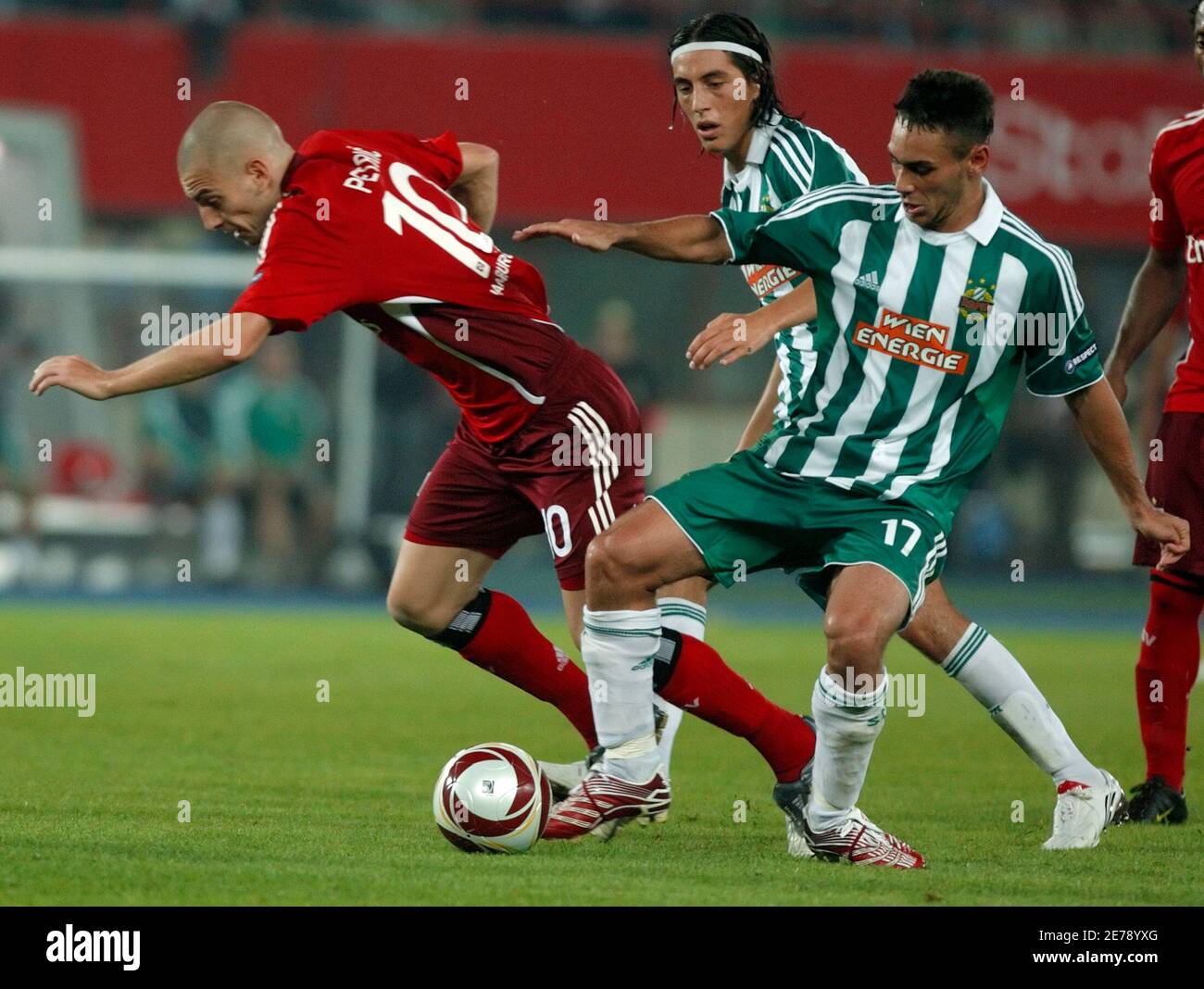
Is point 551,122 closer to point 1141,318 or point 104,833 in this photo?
point 1141,318

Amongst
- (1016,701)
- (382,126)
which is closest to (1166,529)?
(1016,701)

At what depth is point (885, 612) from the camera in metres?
4.58

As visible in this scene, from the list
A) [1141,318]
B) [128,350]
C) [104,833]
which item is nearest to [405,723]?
[104,833]

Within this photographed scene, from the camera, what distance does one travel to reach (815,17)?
18641 millimetres

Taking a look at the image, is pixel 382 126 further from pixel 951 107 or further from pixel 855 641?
pixel 855 641

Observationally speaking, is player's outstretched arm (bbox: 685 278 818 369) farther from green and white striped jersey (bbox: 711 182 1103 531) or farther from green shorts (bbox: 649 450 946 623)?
green shorts (bbox: 649 450 946 623)

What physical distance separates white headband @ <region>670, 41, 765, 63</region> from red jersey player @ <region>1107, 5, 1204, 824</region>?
1339 millimetres

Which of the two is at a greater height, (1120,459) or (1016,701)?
(1120,459)

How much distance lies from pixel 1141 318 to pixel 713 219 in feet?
5.88

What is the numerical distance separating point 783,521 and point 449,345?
115 cm

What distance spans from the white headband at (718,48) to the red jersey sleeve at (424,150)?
30.2 inches

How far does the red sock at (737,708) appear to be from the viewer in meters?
5.29
